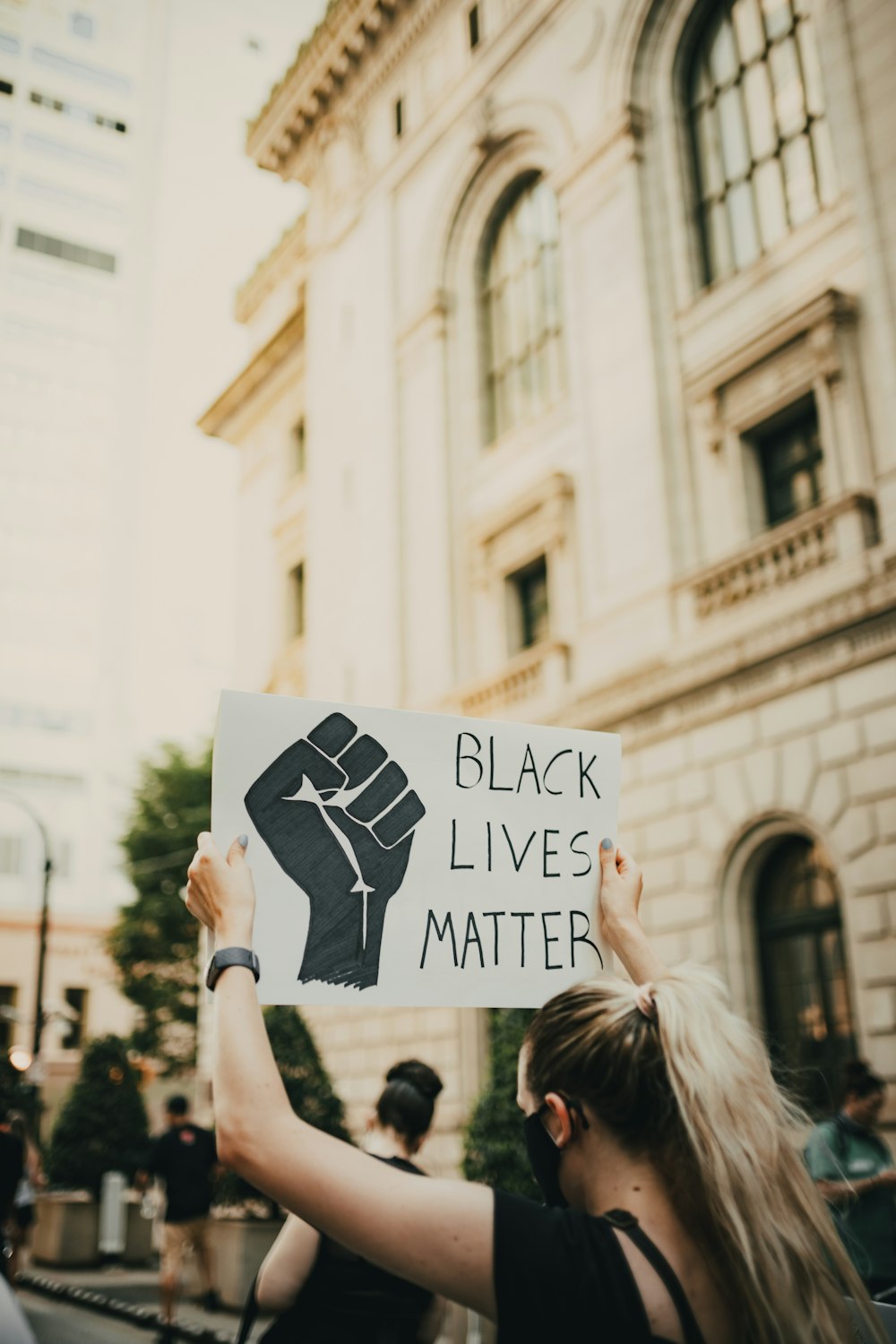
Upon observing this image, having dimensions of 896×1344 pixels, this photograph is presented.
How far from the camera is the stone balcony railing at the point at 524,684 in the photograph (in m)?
18.5

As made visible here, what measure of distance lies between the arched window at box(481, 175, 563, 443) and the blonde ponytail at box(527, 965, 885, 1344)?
18654mm

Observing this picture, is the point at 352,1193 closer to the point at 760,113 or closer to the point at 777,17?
the point at 760,113

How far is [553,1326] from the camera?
183 cm

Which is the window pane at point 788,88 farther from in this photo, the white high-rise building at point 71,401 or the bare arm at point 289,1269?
the white high-rise building at point 71,401

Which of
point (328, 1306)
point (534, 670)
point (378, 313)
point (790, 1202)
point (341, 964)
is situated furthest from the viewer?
point (378, 313)

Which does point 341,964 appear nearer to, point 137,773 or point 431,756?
point 431,756

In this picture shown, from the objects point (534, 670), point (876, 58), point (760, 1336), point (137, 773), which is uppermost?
point (876, 58)

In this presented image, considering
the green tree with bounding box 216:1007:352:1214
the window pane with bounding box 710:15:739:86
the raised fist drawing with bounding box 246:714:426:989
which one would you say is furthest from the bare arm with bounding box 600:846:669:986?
the window pane with bounding box 710:15:739:86

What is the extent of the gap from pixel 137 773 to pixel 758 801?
2714 centimetres

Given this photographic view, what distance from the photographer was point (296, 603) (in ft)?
94.9

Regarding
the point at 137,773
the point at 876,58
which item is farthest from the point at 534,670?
the point at 137,773

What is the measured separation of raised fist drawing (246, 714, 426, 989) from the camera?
2.62 metres

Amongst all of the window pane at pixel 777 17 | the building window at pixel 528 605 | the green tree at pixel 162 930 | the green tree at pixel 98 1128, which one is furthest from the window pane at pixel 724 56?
the green tree at pixel 162 930

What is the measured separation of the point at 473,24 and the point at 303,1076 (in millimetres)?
18606
